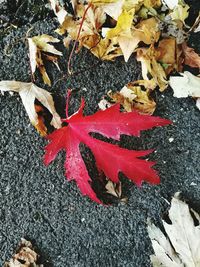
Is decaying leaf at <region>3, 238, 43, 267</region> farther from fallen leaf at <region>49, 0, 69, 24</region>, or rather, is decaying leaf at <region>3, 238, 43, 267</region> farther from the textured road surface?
fallen leaf at <region>49, 0, 69, 24</region>

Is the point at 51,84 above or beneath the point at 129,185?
above

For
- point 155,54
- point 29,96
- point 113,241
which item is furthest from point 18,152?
point 155,54

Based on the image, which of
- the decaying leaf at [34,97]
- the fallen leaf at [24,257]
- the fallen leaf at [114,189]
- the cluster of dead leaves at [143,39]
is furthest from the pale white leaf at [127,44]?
the fallen leaf at [24,257]

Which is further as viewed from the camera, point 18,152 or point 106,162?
point 18,152

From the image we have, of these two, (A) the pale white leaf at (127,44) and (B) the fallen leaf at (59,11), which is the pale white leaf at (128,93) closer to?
(A) the pale white leaf at (127,44)

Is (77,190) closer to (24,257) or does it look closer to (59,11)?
(24,257)

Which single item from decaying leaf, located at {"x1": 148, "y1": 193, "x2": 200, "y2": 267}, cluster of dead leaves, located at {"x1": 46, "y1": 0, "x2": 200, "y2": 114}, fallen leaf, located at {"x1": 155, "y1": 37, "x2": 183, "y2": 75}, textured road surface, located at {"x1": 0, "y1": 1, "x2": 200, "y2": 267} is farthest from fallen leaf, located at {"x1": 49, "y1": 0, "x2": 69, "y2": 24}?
decaying leaf, located at {"x1": 148, "y1": 193, "x2": 200, "y2": 267}

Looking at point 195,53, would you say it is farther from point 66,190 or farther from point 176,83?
point 66,190

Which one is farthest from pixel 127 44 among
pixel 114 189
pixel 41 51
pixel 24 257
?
pixel 24 257
